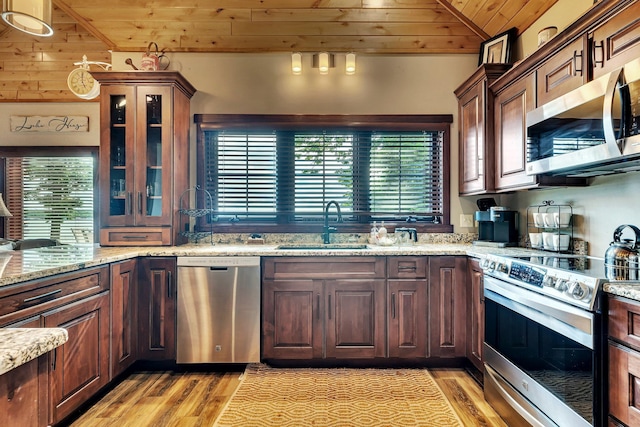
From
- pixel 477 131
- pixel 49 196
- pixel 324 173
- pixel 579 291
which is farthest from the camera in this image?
pixel 49 196

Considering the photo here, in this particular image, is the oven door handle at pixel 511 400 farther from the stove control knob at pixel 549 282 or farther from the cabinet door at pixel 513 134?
the cabinet door at pixel 513 134

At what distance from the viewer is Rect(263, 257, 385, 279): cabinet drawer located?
2.71m

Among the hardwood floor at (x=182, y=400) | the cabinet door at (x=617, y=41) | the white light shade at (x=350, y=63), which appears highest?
the white light shade at (x=350, y=63)

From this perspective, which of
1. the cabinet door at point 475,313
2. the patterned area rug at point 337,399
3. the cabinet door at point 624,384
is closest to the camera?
the cabinet door at point 624,384

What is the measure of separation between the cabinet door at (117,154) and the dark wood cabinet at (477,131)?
2786 mm

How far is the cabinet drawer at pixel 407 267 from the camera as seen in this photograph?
271cm

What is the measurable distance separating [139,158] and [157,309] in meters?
1.22

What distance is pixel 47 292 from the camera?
5.79 ft

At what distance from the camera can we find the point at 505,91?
2600 mm

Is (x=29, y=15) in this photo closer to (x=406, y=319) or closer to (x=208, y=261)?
(x=208, y=261)

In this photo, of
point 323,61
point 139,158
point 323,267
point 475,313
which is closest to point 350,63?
point 323,61

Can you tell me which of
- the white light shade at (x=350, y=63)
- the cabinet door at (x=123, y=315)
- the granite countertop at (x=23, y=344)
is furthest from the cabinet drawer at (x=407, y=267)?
the granite countertop at (x=23, y=344)

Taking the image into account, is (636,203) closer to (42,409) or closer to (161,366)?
(42,409)

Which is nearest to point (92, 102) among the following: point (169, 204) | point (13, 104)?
point (13, 104)
